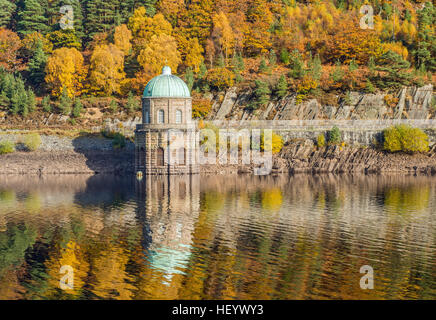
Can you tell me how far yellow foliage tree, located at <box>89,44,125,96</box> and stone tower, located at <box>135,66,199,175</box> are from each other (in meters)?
31.8

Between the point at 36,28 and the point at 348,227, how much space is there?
11477 cm

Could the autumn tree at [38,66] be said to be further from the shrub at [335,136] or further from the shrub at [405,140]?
the shrub at [405,140]

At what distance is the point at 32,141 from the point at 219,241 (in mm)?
61218

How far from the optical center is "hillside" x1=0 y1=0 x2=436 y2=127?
112500mm

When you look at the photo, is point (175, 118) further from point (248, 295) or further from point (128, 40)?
point (248, 295)

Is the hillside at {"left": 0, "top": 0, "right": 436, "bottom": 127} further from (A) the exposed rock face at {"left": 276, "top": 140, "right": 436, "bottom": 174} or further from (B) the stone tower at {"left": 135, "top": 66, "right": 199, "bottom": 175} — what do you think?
(B) the stone tower at {"left": 135, "top": 66, "right": 199, "bottom": 175}

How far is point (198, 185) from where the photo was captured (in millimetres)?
78812

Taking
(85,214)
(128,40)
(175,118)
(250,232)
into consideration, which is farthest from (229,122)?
(250,232)

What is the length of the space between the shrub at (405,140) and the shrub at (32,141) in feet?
173
